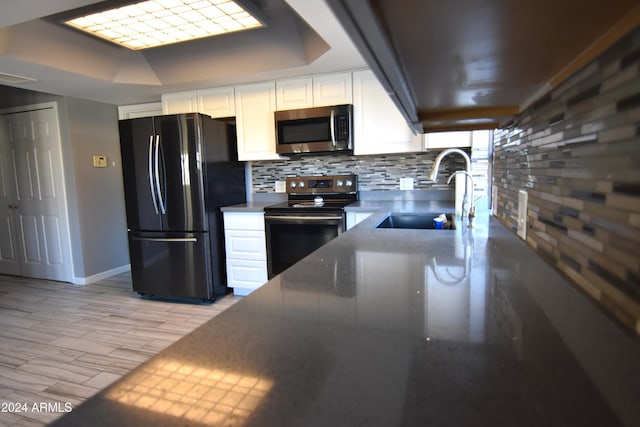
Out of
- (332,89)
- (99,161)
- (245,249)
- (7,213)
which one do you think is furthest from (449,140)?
(7,213)

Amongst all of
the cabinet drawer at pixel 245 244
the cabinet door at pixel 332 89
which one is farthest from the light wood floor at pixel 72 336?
the cabinet door at pixel 332 89

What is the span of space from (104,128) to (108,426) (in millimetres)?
4571

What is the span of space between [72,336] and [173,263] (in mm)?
915

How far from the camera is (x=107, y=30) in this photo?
2447mm

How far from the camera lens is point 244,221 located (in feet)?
10.4

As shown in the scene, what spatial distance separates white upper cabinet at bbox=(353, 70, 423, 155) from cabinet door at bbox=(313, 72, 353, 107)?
0.06 m

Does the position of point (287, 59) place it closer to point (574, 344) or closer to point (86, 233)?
point (574, 344)

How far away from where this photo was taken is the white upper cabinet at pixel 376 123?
2.85m

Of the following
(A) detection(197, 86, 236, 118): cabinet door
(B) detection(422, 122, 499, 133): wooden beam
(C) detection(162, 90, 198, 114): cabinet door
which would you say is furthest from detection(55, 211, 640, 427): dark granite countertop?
(C) detection(162, 90, 198, 114): cabinet door

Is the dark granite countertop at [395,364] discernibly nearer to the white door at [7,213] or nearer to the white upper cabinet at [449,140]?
the white upper cabinet at [449,140]

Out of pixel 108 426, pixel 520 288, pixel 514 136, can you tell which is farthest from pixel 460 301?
pixel 514 136

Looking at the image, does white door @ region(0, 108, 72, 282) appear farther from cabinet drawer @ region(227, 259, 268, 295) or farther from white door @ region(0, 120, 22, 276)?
cabinet drawer @ region(227, 259, 268, 295)

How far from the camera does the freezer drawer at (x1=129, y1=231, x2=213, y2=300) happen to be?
3.11 m

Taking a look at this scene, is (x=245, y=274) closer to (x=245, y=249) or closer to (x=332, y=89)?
(x=245, y=249)
